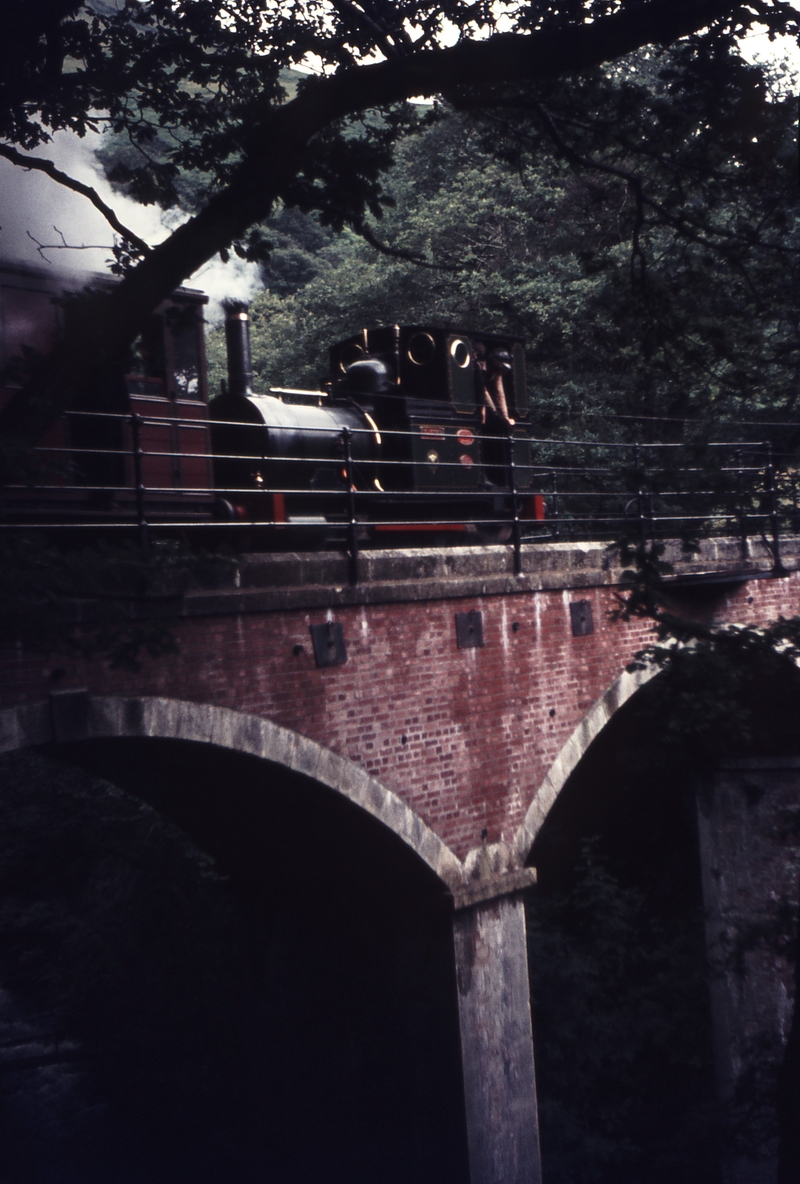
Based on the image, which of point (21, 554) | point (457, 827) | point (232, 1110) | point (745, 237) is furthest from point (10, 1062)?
point (745, 237)

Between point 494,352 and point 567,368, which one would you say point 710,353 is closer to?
point 494,352

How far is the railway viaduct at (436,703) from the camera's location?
581cm

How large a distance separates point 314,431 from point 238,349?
7.54 ft

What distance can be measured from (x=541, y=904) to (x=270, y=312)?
75.9ft

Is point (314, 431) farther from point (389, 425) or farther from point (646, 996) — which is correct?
point (646, 996)

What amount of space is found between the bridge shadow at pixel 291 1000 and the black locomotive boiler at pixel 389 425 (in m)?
2.91

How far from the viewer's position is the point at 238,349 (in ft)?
36.1

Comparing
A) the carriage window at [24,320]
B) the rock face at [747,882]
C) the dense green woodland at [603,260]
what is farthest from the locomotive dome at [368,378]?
the rock face at [747,882]

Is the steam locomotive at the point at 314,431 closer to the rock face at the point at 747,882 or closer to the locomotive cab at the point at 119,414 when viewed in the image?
the locomotive cab at the point at 119,414

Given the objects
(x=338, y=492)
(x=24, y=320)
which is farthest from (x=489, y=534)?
(x=24, y=320)

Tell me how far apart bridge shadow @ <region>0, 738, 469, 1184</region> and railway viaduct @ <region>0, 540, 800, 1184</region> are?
0.20 metres

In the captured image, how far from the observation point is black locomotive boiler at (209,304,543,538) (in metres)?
9.85

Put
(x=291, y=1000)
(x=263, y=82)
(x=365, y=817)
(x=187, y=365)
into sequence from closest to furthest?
(x=263, y=82), (x=365, y=817), (x=187, y=365), (x=291, y=1000)

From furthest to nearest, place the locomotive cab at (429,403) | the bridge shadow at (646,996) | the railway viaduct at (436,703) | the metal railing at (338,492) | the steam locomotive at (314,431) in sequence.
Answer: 1. the locomotive cab at (429,403)
2. the bridge shadow at (646,996)
3. the steam locomotive at (314,431)
4. the metal railing at (338,492)
5. the railway viaduct at (436,703)
